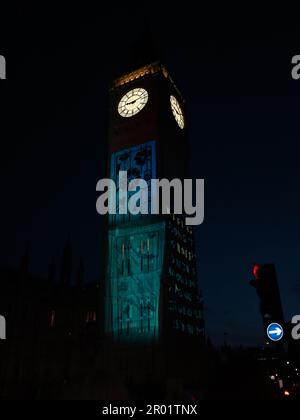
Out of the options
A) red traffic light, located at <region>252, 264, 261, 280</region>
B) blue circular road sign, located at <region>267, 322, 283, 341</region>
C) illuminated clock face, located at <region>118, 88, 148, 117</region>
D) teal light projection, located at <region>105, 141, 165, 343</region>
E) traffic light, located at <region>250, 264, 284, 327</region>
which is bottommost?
blue circular road sign, located at <region>267, 322, 283, 341</region>

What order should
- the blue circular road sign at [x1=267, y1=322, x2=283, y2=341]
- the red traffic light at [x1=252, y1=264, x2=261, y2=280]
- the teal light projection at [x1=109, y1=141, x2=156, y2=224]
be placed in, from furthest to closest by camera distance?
1. the teal light projection at [x1=109, y1=141, x2=156, y2=224]
2. the red traffic light at [x1=252, y1=264, x2=261, y2=280]
3. the blue circular road sign at [x1=267, y1=322, x2=283, y2=341]

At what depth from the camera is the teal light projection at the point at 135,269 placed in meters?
51.6

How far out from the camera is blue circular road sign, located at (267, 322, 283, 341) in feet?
24.3

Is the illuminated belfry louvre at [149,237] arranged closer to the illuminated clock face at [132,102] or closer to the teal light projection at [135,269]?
the teal light projection at [135,269]

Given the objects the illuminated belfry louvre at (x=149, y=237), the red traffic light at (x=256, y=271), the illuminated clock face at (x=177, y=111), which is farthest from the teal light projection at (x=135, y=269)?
the red traffic light at (x=256, y=271)

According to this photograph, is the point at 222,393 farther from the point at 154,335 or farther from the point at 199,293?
the point at 199,293

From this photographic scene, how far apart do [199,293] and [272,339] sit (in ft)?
193

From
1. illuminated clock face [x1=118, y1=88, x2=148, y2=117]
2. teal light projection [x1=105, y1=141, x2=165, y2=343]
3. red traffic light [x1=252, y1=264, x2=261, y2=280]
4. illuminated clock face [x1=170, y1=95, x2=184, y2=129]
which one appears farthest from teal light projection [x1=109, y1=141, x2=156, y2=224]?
red traffic light [x1=252, y1=264, x2=261, y2=280]

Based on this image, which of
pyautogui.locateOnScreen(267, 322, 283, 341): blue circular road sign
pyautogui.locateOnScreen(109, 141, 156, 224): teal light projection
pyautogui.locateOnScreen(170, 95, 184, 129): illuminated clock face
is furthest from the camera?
pyautogui.locateOnScreen(170, 95, 184, 129): illuminated clock face

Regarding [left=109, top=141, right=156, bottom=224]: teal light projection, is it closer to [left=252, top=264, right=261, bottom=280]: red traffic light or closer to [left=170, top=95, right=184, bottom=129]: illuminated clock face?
[left=170, top=95, right=184, bottom=129]: illuminated clock face

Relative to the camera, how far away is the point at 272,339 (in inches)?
293

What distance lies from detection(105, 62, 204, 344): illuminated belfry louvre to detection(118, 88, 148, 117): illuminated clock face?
0.55 ft

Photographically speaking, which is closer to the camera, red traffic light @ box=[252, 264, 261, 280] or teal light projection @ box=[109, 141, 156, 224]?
red traffic light @ box=[252, 264, 261, 280]
